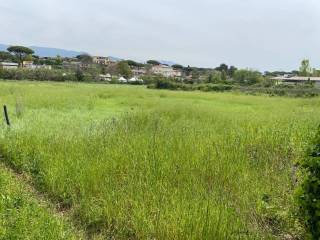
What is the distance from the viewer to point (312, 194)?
3412 mm

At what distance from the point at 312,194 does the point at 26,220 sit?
10.3ft

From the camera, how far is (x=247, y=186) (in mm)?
5855

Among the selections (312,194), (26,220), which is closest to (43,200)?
(26,220)

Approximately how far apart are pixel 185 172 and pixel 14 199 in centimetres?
251

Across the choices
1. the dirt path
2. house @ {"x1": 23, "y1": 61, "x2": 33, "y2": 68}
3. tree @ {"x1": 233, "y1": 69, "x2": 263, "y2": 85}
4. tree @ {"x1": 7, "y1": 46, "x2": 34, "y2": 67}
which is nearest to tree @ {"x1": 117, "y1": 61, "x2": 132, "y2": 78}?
house @ {"x1": 23, "y1": 61, "x2": 33, "y2": 68}

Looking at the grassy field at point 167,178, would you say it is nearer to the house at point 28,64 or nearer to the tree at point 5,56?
the house at point 28,64

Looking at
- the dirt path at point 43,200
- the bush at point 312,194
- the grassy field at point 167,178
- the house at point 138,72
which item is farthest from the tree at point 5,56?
the bush at point 312,194

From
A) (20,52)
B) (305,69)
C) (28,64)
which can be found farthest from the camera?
(20,52)

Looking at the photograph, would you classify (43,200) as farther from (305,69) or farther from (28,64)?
(28,64)

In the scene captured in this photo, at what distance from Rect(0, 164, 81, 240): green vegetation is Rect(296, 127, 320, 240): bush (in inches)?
97.9

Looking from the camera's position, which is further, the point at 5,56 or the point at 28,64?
the point at 28,64

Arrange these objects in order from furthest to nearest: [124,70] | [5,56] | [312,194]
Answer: [5,56], [124,70], [312,194]

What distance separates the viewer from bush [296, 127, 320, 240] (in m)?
3.38

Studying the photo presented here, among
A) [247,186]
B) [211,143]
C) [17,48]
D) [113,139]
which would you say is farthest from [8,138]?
[17,48]
